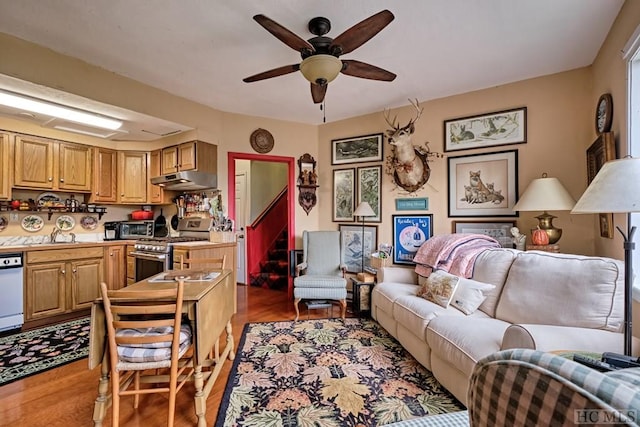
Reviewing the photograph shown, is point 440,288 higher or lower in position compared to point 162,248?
lower

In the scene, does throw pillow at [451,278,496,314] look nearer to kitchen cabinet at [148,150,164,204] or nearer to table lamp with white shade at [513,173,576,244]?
table lamp with white shade at [513,173,576,244]

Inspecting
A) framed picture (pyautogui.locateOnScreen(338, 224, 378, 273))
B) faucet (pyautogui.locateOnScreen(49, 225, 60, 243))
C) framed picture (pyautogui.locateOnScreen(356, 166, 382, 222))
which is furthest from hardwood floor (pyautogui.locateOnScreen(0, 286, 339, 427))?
framed picture (pyautogui.locateOnScreen(356, 166, 382, 222))

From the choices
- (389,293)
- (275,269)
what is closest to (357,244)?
(389,293)

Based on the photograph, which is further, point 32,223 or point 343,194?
point 343,194

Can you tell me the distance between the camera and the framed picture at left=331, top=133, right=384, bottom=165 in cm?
399

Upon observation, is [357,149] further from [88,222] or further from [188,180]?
[88,222]

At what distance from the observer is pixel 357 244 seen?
13.6 ft

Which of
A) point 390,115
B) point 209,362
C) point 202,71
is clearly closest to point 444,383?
point 209,362

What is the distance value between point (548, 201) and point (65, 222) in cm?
561

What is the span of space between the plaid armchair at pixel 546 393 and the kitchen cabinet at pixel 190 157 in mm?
3799

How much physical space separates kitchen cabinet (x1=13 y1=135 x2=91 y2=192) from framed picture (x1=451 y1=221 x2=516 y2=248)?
15.9 ft

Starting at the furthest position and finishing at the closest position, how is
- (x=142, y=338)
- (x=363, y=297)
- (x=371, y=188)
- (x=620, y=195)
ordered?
(x=371, y=188) < (x=363, y=297) < (x=142, y=338) < (x=620, y=195)

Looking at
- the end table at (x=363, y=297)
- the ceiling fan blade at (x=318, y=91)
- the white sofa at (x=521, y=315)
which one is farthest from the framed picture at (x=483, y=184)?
the ceiling fan blade at (x=318, y=91)

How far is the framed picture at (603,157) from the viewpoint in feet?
6.77
